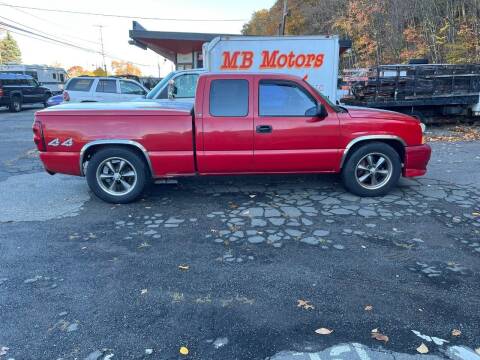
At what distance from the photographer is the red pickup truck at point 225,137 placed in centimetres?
508

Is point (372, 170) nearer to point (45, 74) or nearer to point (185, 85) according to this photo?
point (185, 85)

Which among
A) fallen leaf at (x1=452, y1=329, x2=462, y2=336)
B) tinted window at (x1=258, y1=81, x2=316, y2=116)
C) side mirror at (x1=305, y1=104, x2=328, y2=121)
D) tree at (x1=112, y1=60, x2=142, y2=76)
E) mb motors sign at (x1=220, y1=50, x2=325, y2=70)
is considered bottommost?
fallen leaf at (x1=452, y1=329, x2=462, y2=336)

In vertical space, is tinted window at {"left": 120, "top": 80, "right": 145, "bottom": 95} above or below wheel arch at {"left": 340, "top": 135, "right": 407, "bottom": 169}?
above

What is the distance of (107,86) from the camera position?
46.1 ft

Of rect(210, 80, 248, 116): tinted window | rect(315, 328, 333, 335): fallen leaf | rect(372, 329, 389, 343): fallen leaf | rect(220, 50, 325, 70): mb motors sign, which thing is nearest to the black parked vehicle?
rect(220, 50, 325, 70): mb motors sign

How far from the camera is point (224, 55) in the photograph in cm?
1180

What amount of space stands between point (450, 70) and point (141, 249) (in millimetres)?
11607

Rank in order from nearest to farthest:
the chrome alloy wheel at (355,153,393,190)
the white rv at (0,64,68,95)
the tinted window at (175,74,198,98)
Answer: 1. the chrome alloy wheel at (355,153,393,190)
2. the tinted window at (175,74,198,98)
3. the white rv at (0,64,68,95)

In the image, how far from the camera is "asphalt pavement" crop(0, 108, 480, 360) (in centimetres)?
260

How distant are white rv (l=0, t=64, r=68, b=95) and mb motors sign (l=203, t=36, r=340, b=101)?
24.5 m

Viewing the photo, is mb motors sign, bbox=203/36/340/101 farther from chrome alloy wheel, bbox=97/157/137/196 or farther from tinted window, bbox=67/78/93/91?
chrome alloy wheel, bbox=97/157/137/196

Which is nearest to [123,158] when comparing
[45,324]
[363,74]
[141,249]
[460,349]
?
[141,249]

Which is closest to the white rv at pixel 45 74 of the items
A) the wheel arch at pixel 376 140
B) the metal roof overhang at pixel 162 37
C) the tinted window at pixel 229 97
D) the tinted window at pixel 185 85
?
the metal roof overhang at pixel 162 37

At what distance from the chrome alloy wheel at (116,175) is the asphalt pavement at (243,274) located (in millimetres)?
286
